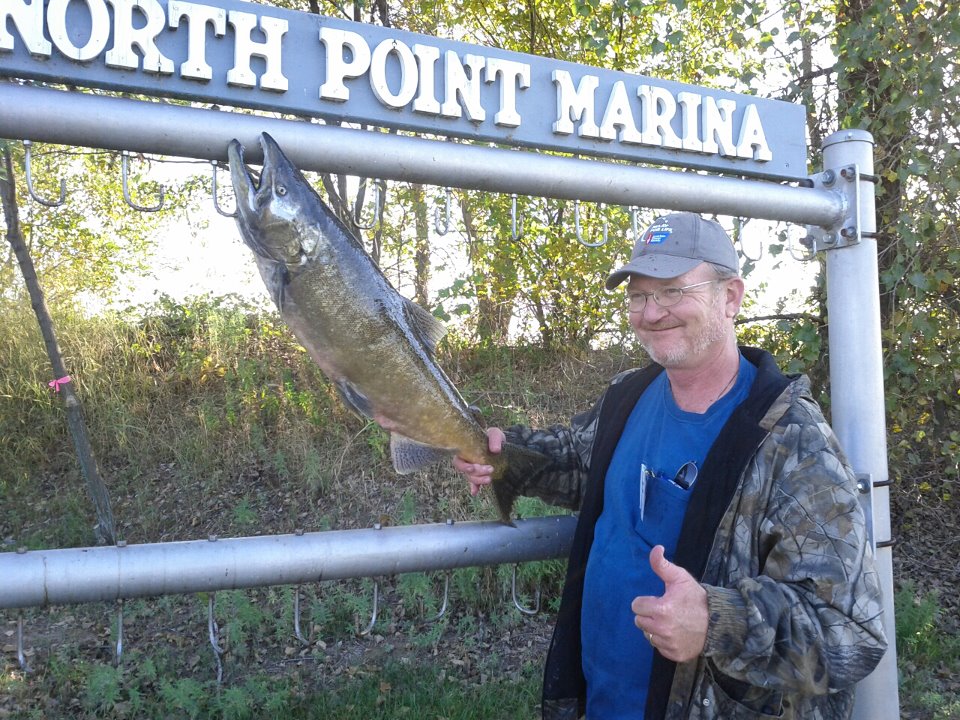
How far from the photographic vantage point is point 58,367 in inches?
307

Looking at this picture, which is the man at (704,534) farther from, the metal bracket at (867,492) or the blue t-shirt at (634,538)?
the metal bracket at (867,492)

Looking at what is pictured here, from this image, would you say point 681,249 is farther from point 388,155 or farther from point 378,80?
point 378,80

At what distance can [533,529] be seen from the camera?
9.37 feet

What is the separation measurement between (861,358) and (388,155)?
203cm

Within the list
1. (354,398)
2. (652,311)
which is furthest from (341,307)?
(652,311)

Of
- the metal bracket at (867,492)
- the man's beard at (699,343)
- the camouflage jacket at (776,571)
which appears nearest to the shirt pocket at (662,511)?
the camouflage jacket at (776,571)

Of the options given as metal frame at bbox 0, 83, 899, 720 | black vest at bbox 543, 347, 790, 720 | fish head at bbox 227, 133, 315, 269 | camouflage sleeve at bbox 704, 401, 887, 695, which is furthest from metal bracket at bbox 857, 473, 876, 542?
fish head at bbox 227, 133, 315, 269

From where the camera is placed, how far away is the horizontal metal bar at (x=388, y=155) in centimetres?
206

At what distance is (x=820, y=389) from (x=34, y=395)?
8670 millimetres

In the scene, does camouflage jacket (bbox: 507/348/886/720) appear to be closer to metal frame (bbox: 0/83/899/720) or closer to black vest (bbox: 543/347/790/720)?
black vest (bbox: 543/347/790/720)

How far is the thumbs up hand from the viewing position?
1.98 m

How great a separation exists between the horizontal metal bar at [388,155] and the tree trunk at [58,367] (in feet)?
20.1

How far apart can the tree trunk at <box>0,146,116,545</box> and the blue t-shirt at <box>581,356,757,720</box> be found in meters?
6.56

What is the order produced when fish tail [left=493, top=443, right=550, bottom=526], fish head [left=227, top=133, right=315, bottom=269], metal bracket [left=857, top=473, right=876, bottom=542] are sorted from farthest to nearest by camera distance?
metal bracket [left=857, top=473, right=876, bottom=542] → fish tail [left=493, top=443, right=550, bottom=526] → fish head [left=227, top=133, right=315, bottom=269]
